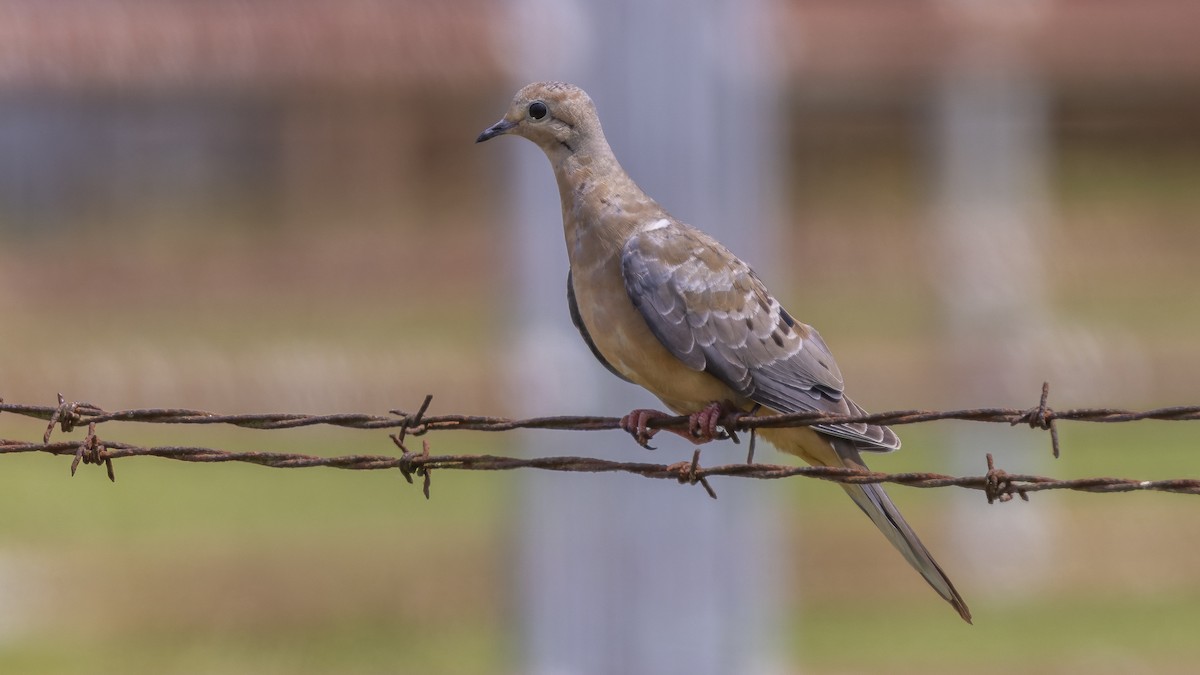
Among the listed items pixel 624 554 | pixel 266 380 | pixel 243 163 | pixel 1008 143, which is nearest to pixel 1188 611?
pixel 1008 143

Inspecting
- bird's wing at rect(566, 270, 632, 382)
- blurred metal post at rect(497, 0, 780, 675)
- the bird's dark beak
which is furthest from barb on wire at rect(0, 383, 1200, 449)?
blurred metal post at rect(497, 0, 780, 675)

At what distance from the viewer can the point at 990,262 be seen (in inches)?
569

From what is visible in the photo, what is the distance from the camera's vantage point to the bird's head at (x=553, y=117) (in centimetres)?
468

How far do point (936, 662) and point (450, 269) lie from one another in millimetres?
10832

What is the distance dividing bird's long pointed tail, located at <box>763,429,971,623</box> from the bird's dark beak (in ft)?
3.56

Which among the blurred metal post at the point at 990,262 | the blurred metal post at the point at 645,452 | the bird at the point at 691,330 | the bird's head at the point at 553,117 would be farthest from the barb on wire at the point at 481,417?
the blurred metal post at the point at 990,262

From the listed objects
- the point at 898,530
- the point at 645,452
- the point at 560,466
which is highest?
the point at 645,452

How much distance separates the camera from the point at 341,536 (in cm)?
1355

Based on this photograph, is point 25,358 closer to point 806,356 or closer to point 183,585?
point 183,585

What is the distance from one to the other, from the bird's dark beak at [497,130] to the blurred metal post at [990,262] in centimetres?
933

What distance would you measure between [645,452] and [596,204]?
2008 millimetres

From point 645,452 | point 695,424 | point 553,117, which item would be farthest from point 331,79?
point 695,424

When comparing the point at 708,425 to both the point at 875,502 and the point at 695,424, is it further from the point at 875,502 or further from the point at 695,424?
the point at 875,502

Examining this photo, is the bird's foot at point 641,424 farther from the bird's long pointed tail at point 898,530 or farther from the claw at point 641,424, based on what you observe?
the bird's long pointed tail at point 898,530
